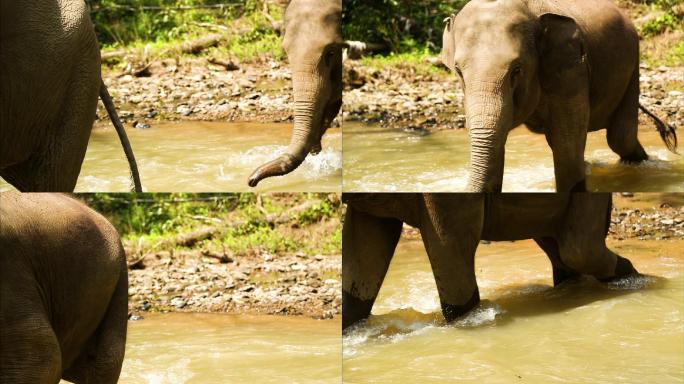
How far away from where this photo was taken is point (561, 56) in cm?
261

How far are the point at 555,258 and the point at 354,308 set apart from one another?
0.69 m

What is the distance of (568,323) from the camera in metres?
3.23

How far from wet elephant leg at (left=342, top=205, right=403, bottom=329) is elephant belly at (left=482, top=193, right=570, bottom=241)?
1.00 feet

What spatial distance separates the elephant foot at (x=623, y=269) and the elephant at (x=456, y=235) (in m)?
0.02

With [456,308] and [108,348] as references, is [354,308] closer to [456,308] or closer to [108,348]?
[456,308]

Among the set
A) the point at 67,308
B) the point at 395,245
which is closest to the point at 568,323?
the point at 395,245

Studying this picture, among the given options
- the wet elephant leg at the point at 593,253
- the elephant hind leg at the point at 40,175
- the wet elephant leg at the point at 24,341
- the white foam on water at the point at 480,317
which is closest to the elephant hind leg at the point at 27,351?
the wet elephant leg at the point at 24,341

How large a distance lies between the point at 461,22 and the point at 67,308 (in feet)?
3.96

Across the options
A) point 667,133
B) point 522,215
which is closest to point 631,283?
point 522,215

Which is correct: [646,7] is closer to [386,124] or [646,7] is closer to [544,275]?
[386,124]

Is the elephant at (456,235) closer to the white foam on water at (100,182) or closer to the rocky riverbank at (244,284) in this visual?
the rocky riverbank at (244,284)

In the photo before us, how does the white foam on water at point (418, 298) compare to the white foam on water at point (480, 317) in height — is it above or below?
above

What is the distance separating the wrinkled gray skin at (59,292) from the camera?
2176 millimetres

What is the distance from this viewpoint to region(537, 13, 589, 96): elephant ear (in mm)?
2594
